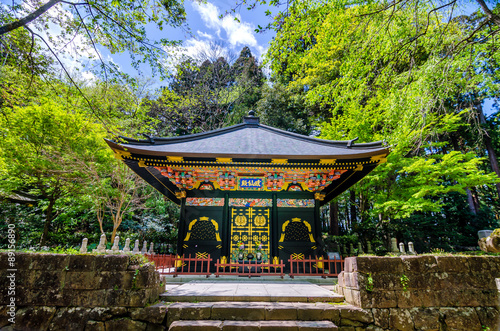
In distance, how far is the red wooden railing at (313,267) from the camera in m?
5.55

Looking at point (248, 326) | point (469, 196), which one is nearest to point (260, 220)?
point (248, 326)

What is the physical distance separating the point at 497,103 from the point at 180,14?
846 inches

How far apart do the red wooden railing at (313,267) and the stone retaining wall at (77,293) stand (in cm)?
346

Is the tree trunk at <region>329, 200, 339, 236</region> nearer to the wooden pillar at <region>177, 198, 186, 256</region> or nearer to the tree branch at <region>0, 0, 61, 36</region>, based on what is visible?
the wooden pillar at <region>177, 198, 186, 256</region>

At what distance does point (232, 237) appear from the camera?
7.48 metres

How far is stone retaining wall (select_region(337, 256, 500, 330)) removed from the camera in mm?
3646

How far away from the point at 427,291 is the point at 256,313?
2897 millimetres

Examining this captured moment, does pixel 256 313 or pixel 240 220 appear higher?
pixel 240 220

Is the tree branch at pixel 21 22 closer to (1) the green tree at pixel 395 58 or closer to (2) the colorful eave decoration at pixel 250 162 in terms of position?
(2) the colorful eave decoration at pixel 250 162

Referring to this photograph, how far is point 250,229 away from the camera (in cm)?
757

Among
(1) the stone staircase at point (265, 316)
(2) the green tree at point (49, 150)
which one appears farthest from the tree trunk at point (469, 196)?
(2) the green tree at point (49, 150)

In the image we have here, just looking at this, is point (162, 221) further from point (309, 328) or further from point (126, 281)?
point (309, 328)

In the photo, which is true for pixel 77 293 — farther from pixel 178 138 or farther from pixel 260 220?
pixel 178 138

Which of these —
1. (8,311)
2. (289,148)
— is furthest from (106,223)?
(289,148)
